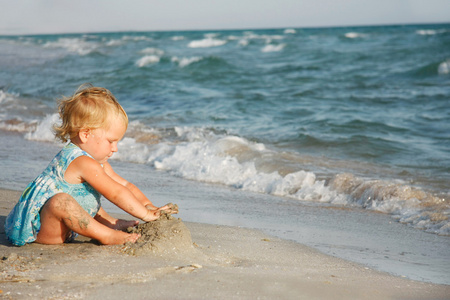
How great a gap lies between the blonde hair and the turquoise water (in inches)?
99.6

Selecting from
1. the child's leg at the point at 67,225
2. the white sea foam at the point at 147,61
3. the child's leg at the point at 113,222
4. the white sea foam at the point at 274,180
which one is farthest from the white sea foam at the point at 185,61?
the child's leg at the point at 67,225

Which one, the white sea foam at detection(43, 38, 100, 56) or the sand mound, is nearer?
the sand mound

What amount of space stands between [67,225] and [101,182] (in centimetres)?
29

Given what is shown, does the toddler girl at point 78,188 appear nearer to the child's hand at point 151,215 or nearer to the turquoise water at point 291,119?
the child's hand at point 151,215

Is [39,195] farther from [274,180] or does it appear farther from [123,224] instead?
[274,180]

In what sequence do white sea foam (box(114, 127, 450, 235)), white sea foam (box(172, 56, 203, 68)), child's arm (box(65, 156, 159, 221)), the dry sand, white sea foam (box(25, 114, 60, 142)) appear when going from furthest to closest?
white sea foam (box(172, 56, 203, 68)) → white sea foam (box(25, 114, 60, 142)) → white sea foam (box(114, 127, 450, 235)) → child's arm (box(65, 156, 159, 221)) → the dry sand

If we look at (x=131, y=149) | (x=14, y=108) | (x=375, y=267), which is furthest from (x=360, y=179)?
(x=14, y=108)

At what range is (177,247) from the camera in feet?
8.98

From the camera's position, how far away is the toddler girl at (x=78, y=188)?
2764 mm

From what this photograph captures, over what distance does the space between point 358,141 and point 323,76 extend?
7245 millimetres

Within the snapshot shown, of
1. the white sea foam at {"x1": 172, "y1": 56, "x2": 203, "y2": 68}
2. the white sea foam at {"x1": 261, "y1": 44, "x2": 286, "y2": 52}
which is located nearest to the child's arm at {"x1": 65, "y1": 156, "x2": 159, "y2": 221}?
the white sea foam at {"x1": 172, "y1": 56, "x2": 203, "y2": 68}

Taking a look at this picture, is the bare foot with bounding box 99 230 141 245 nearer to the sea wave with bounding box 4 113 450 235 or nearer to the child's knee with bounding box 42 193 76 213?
the child's knee with bounding box 42 193 76 213

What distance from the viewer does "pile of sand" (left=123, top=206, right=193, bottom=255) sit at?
2696 millimetres

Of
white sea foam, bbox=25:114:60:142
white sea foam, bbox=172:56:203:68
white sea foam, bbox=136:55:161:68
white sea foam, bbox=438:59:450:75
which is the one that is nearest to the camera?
white sea foam, bbox=25:114:60:142
